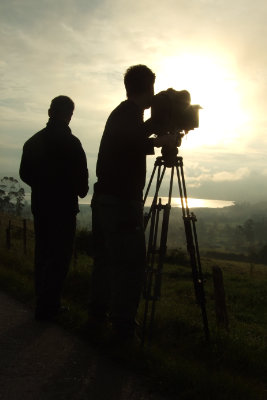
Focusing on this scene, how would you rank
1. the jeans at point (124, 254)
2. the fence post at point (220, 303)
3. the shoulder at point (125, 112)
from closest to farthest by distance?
the jeans at point (124, 254)
the shoulder at point (125, 112)
the fence post at point (220, 303)

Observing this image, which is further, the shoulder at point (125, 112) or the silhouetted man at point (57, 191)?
the silhouetted man at point (57, 191)

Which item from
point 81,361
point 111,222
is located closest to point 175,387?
point 81,361

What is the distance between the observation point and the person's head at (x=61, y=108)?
5613mm

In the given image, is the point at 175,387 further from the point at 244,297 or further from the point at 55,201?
the point at 244,297

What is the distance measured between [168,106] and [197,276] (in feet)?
6.68

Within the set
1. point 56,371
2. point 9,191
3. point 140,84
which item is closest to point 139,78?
point 140,84

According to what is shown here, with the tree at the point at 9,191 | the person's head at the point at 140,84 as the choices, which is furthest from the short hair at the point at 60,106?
the tree at the point at 9,191

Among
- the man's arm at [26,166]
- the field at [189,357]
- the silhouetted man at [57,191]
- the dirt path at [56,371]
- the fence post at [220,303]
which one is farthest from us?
the fence post at [220,303]

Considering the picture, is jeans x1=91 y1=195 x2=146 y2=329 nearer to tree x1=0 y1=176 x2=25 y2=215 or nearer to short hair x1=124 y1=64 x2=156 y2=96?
short hair x1=124 y1=64 x2=156 y2=96

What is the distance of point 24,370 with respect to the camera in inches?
145

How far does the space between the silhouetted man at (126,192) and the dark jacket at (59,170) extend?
1.03m

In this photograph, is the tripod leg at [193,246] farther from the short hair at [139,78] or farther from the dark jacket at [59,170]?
the dark jacket at [59,170]

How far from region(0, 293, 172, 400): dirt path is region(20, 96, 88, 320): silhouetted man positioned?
91cm

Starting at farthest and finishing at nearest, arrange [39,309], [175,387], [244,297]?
[244,297] → [39,309] → [175,387]
